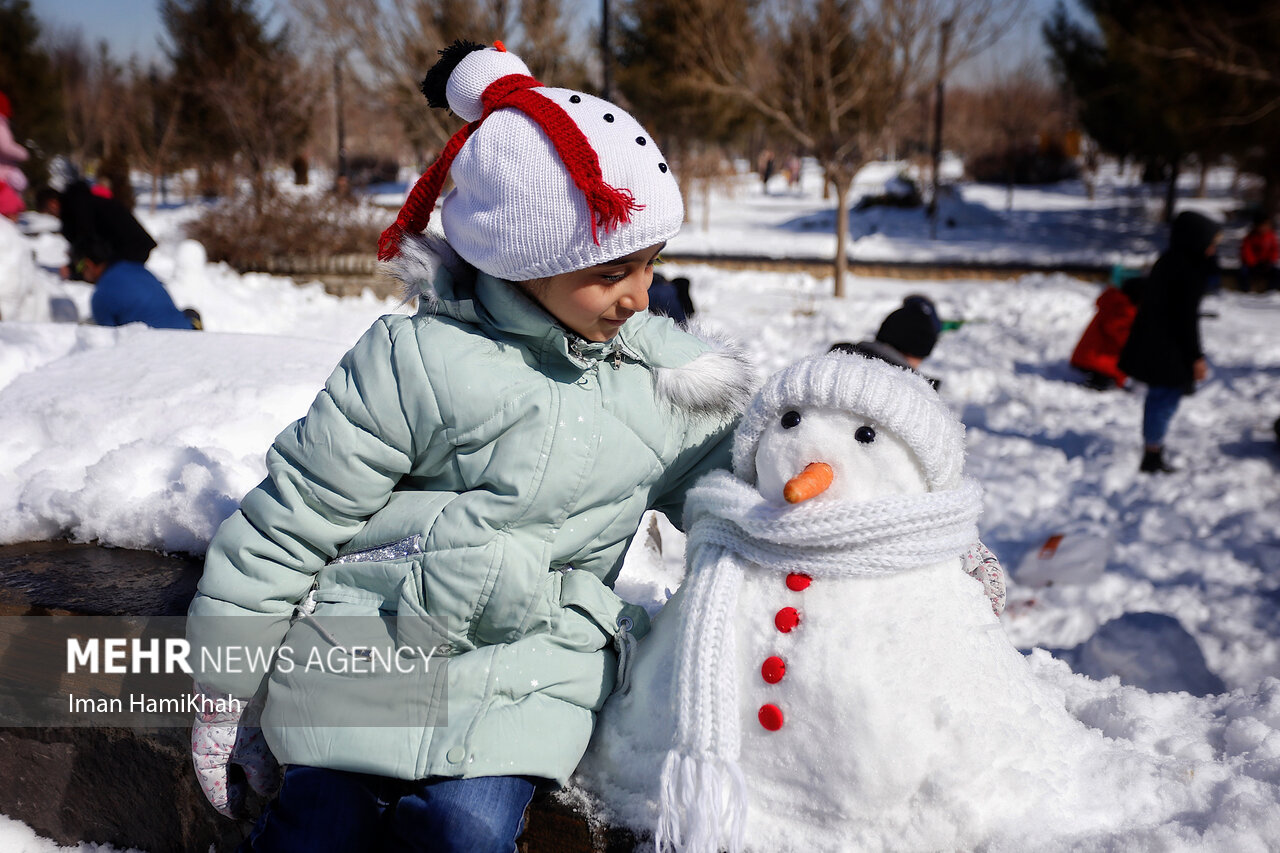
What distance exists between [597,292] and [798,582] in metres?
0.62

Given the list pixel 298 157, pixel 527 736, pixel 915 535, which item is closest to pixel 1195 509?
pixel 915 535

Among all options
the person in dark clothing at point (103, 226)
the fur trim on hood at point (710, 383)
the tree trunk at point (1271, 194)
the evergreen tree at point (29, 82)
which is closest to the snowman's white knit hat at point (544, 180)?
the fur trim on hood at point (710, 383)

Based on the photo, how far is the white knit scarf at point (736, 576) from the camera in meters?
1.37

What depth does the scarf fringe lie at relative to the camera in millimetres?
1355

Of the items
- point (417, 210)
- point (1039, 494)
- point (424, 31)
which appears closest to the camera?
point (417, 210)

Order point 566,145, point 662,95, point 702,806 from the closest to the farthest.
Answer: point 702,806
point 566,145
point 662,95

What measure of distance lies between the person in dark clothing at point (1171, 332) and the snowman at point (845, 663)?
4.72 meters

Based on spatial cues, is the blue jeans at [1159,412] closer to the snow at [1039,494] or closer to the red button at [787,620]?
the snow at [1039,494]

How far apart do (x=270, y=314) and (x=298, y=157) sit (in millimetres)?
17401

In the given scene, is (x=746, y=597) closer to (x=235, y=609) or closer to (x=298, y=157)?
(x=235, y=609)

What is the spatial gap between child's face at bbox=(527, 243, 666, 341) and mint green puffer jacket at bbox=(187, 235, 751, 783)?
0.11 feet

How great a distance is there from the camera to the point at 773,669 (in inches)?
55.7

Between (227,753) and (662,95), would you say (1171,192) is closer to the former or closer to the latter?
(662,95)

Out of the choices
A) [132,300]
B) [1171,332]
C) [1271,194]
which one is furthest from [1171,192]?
[132,300]
